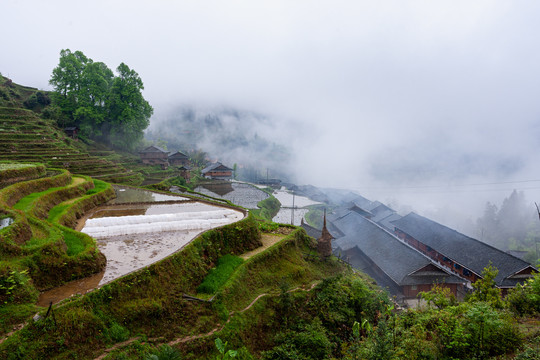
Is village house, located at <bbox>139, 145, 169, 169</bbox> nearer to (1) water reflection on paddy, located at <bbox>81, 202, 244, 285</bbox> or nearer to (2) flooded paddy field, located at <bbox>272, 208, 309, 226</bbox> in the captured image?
(2) flooded paddy field, located at <bbox>272, 208, 309, 226</bbox>

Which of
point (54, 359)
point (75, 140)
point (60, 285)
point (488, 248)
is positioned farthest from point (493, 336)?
point (75, 140)

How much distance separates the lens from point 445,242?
30.4 meters

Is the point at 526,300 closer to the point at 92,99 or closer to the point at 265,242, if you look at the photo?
the point at 265,242

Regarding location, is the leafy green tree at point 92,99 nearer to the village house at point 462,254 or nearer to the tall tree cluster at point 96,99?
the tall tree cluster at point 96,99

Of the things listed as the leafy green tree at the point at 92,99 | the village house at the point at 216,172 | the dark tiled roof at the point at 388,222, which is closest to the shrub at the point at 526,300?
the dark tiled roof at the point at 388,222

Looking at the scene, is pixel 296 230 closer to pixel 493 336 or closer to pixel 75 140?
pixel 493 336

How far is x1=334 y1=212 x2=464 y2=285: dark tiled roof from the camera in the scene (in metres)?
22.8

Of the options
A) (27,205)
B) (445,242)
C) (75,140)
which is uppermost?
(75,140)

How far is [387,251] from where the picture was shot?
27.2m

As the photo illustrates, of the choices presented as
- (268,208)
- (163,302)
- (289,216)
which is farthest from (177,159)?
(163,302)

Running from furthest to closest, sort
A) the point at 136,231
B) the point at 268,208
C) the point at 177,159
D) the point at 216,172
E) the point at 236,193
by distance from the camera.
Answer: the point at 177,159, the point at 216,172, the point at 236,193, the point at 268,208, the point at 136,231

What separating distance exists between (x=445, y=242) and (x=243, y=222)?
992 inches

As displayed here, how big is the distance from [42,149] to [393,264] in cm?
3720

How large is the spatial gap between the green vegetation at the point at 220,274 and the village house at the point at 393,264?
953 centimetres
